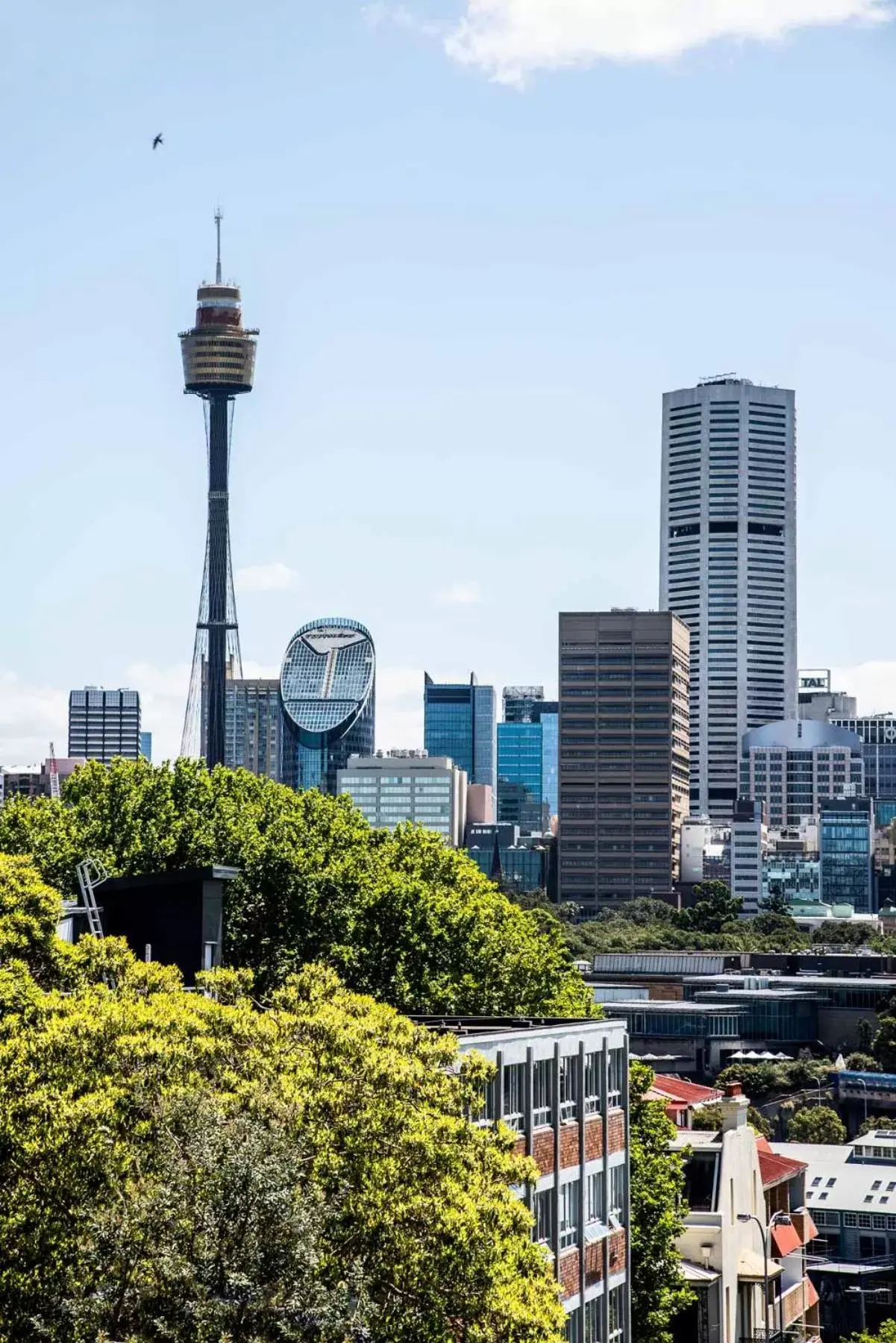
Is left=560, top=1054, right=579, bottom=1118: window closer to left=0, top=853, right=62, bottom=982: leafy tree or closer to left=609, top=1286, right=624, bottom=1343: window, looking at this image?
left=609, top=1286, right=624, bottom=1343: window

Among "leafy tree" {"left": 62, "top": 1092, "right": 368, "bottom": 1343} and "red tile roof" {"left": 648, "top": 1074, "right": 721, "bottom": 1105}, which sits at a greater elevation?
"leafy tree" {"left": 62, "top": 1092, "right": 368, "bottom": 1343}


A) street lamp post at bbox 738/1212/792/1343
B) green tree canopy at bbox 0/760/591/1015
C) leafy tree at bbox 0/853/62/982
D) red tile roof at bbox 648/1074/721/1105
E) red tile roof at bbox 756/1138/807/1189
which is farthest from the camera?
red tile roof at bbox 648/1074/721/1105

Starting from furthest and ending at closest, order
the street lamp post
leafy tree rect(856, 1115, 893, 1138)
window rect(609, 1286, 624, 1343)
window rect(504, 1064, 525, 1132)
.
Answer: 1. leafy tree rect(856, 1115, 893, 1138)
2. the street lamp post
3. window rect(609, 1286, 624, 1343)
4. window rect(504, 1064, 525, 1132)

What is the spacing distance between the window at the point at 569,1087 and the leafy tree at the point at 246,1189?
43.7 feet

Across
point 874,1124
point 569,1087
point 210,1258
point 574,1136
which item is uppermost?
point 569,1087

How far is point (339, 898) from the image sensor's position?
94188mm

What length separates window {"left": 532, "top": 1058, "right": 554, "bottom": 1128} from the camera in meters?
53.8

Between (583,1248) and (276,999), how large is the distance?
15.2m

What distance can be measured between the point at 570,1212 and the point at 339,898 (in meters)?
38.8

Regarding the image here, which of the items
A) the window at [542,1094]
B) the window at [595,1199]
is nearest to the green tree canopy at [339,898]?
the window at [595,1199]

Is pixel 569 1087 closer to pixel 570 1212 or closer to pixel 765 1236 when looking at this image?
pixel 570 1212

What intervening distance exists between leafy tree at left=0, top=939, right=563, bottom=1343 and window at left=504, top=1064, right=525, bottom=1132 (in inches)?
352

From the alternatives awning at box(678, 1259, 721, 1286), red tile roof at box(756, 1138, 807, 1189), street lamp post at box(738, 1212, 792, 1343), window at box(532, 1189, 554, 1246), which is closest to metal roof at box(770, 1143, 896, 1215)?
red tile roof at box(756, 1138, 807, 1189)

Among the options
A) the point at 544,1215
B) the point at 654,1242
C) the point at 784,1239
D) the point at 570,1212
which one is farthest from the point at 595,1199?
the point at 784,1239
